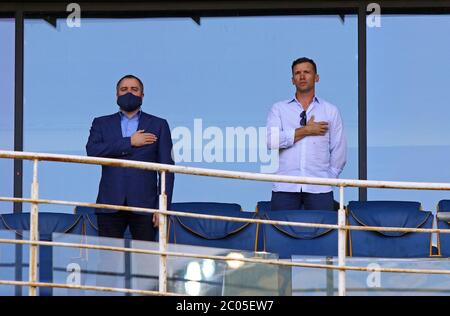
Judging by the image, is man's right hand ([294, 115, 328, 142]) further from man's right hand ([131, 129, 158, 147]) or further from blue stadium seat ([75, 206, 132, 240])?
blue stadium seat ([75, 206, 132, 240])

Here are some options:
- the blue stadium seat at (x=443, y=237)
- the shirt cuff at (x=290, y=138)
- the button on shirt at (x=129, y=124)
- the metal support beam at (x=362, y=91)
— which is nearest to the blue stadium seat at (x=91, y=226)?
the button on shirt at (x=129, y=124)

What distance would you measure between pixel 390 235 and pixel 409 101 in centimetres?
335

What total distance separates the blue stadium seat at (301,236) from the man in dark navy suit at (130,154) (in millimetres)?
782

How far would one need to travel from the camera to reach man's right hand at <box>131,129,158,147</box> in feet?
29.8

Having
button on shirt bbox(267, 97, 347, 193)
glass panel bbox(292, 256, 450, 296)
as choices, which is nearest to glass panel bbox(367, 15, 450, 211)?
button on shirt bbox(267, 97, 347, 193)

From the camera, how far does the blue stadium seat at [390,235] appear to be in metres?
8.86

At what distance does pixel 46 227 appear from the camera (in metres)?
8.38

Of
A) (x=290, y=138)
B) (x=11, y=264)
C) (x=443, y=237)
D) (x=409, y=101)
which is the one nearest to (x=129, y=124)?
(x=290, y=138)

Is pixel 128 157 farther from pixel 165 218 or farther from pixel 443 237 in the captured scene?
pixel 443 237

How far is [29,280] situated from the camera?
7191 mm
